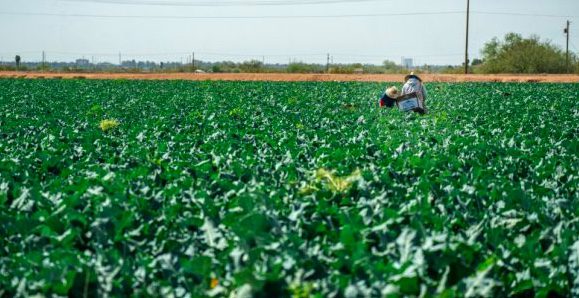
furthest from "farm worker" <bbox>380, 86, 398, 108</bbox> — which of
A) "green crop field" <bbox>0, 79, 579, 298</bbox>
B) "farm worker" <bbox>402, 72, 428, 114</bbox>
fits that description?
"green crop field" <bbox>0, 79, 579, 298</bbox>

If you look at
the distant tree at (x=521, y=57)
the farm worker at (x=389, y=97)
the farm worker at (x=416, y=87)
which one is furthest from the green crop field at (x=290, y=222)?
the distant tree at (x=521, y=57)

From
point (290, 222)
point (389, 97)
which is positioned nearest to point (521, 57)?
point (389, 97)

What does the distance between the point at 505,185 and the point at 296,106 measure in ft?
44.5

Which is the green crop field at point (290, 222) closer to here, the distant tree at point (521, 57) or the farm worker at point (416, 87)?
the farm worker at point (416, 87)

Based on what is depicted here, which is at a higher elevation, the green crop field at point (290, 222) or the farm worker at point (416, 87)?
the farm worker at point (416, 87)

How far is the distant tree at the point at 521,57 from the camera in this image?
7006 centimetres

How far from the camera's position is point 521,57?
7038cm

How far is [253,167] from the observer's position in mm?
6727

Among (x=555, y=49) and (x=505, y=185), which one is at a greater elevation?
(x=555, y=49)

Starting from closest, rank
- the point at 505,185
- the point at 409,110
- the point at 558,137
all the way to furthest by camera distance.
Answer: the point at 505,185 → the point at 558,137 → the point at 409,110

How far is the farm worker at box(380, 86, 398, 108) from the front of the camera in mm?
16031

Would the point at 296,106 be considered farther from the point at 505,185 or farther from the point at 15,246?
the point at 15,246

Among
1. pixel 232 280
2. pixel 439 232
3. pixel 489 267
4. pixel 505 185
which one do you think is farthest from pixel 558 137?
pixel 232 280

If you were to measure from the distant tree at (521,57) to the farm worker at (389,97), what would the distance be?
58.6 metres
